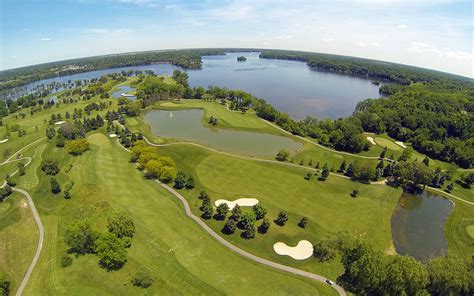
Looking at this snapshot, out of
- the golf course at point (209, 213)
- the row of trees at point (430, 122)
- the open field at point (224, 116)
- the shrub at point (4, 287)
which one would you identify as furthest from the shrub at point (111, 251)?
the row of trees at point (430, 122)

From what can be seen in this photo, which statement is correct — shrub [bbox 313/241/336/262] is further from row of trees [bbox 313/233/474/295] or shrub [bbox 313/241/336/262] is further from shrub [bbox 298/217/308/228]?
shrub [bbox 298/217/308/228]

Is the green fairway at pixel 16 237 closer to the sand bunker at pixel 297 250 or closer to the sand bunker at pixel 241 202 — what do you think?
the sand bunker at pixel 241 202

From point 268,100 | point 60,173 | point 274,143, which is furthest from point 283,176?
point 268,100

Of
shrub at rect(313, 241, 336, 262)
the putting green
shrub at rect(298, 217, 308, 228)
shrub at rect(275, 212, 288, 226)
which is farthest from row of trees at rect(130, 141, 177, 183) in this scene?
the putting green

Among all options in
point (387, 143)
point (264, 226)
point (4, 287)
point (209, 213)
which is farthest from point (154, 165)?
point (387, 143)

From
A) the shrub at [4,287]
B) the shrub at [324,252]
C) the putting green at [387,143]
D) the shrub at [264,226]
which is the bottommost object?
the shrub at [4,287]

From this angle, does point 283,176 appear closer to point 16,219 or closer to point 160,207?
point 160,207
